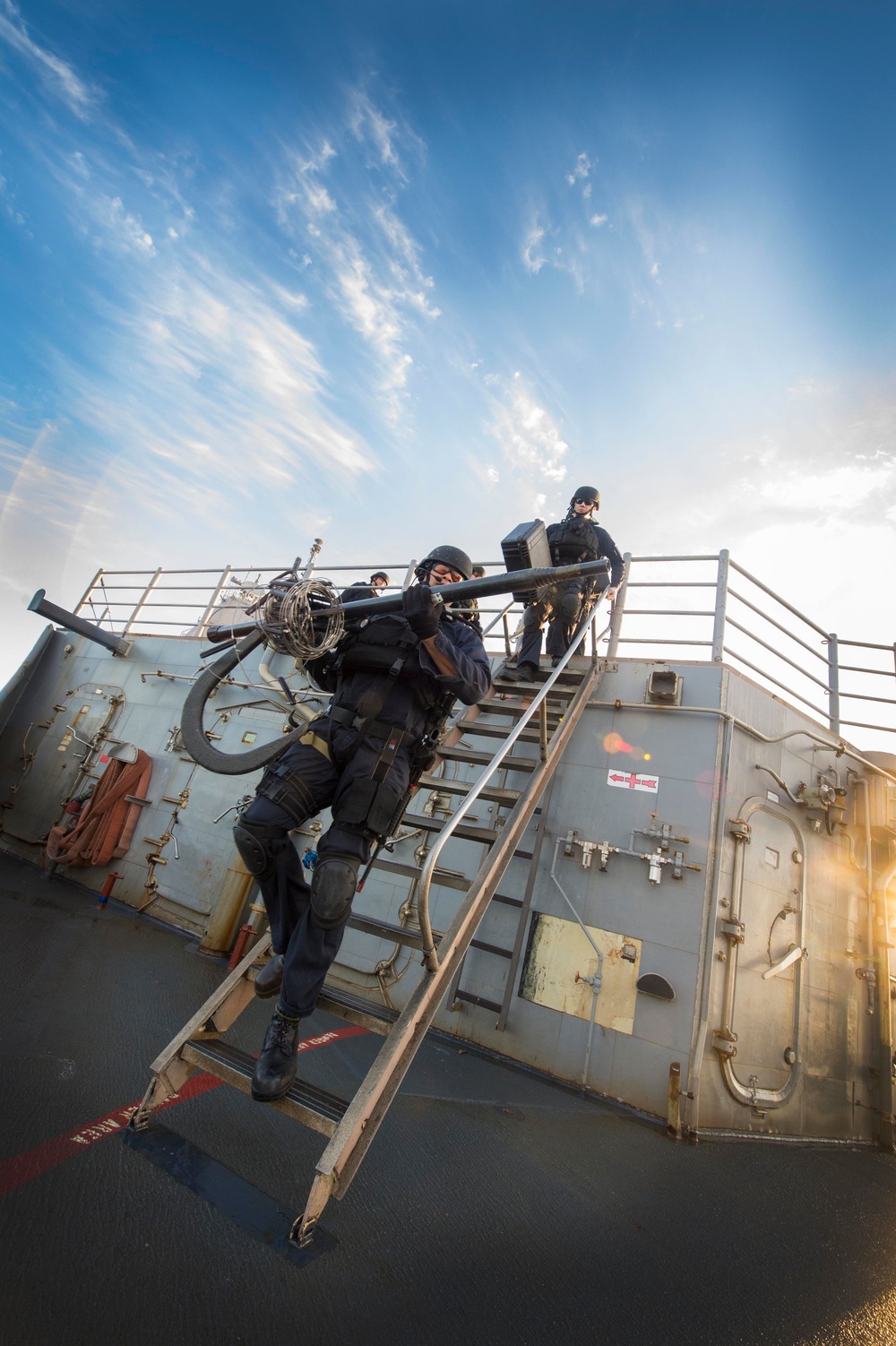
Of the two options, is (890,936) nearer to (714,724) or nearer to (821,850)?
(821,850)

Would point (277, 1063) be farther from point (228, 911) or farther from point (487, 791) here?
point (228, 911)

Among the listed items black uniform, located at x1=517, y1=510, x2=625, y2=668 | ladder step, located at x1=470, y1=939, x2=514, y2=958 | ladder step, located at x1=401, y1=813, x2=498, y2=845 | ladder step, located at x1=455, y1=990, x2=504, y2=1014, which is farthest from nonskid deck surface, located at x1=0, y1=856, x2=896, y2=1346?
black uniform, located at x1=517, y1=510, x2=625, y2=668

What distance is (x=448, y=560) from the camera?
10.6ft

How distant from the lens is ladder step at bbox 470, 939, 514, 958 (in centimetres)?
499

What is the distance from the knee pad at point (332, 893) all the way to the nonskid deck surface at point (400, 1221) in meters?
0.91

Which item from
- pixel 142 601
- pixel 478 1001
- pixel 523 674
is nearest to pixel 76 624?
pixel 142 601

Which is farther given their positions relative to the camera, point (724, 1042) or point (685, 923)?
point (685, 923)

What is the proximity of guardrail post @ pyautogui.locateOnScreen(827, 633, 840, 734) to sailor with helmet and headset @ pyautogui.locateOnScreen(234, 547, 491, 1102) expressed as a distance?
17.9 feet

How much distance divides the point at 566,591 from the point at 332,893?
3957mm

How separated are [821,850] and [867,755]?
57.5 inches

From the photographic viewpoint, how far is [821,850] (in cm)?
601

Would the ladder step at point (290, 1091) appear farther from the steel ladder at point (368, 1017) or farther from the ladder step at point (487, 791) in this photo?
the ladder step at point (487, 791)

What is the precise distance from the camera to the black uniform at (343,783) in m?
2.41

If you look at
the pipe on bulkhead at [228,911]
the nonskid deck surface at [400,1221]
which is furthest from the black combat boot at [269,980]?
the pipe on bulkhead at [228,911]
